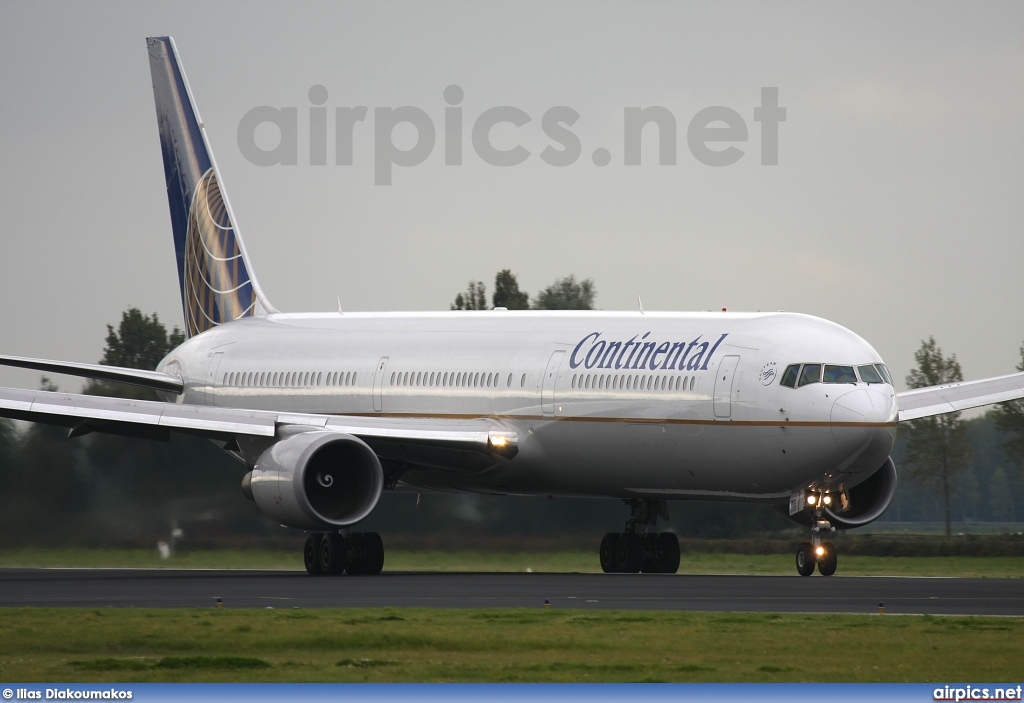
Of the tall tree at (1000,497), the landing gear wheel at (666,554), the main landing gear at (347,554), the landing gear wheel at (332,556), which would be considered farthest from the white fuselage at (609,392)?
the tall tree at (1000,497)

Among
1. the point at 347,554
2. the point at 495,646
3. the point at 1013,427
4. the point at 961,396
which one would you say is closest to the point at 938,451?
the point at 1013,427

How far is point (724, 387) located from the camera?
29.0 m

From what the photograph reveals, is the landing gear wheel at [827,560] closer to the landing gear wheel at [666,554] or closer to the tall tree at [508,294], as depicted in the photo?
the landing gear wheel at [666,554]

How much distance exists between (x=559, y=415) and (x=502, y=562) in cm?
502

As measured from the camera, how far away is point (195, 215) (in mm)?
43188

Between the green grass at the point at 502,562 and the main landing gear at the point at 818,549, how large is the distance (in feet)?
14.0

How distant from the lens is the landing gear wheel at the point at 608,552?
3356 centimetres

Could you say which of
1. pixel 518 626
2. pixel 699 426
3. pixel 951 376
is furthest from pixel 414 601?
pixel 951 376

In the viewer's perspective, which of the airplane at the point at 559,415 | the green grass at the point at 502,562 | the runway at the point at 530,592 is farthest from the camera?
the green grass at the point at 502,562

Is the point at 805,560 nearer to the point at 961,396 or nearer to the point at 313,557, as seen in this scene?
the point at 961,396

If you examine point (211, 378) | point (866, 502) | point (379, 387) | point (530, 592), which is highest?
point (211, 378)

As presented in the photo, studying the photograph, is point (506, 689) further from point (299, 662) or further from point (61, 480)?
point (61, 480)

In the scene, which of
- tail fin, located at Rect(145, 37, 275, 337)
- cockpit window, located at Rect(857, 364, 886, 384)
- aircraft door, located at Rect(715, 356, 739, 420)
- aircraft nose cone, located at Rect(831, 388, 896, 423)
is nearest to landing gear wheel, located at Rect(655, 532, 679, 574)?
aircraft door, located at Rect(715, 356, 739, 420)

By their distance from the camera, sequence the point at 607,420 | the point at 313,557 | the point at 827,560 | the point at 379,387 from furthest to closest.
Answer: the point at 379,387 → the point at 313,557 → the point at 607,420 → the point at 827,560
